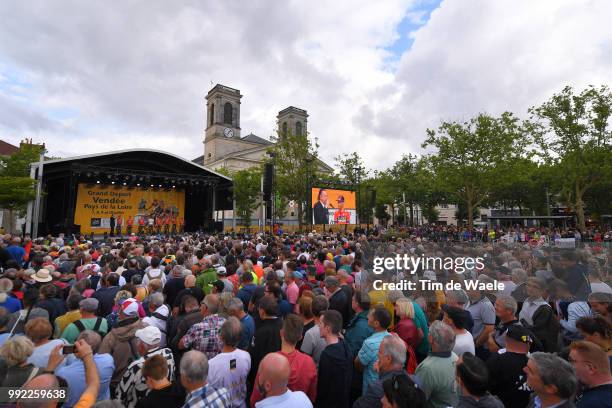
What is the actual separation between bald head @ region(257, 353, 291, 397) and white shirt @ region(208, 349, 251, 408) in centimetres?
69

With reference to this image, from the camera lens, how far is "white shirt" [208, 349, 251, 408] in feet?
8.62

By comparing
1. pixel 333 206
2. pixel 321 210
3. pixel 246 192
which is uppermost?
pixel 246 192

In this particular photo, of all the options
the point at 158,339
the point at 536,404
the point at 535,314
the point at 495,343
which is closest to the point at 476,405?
the point at 536,404

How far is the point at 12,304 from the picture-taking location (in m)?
4.14

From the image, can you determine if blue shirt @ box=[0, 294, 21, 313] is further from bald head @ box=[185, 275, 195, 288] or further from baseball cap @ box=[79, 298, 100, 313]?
bald head @ box=[185, 275, 195, 288]

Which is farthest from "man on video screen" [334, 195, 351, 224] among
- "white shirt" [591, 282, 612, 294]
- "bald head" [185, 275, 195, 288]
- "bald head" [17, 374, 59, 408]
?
"bald head" [17, 374, 59, 408]

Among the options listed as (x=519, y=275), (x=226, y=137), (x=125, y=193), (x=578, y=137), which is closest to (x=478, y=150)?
(x=578, y=137)

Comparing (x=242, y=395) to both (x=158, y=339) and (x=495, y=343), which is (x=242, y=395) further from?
(x=495, y=343)

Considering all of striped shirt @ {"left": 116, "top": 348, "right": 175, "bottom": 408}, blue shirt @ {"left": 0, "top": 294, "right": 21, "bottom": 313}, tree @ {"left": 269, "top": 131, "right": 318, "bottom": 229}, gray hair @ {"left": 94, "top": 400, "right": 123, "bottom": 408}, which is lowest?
striped shirt @ {"left": 116, "top": 348, "right": 175, "bottom": 408}

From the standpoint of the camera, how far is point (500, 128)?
22344mm

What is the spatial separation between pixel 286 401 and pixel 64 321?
126 inches

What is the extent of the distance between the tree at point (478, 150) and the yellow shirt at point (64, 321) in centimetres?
2452

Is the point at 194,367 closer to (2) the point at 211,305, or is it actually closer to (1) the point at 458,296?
(2) the point at 211,305

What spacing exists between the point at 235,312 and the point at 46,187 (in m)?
26.6
